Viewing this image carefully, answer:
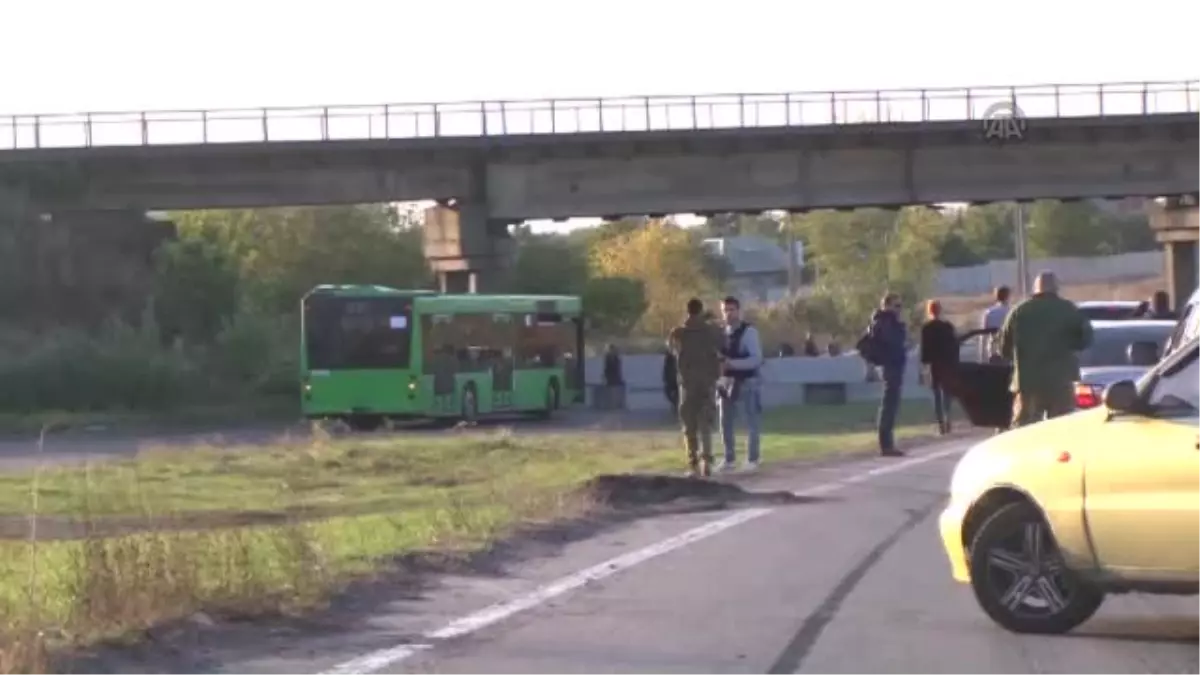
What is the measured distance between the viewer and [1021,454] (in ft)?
38.2

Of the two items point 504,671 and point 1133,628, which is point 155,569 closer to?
point 504,671

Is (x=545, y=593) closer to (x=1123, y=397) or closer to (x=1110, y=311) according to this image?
(x=1123, y=397)

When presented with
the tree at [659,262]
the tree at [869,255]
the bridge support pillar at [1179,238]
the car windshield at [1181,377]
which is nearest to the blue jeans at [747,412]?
the car windshield at [1181,377]

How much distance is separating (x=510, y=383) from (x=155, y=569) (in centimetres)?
3580

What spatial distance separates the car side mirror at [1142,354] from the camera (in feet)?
72.2

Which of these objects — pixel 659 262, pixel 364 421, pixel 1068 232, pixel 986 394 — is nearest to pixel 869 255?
pixel 659 262

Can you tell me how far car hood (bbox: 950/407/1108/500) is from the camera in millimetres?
11469

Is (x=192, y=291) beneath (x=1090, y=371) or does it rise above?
above

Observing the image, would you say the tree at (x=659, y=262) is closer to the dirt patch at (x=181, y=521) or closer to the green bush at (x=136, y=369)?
the green bush at (x=136, y=369)

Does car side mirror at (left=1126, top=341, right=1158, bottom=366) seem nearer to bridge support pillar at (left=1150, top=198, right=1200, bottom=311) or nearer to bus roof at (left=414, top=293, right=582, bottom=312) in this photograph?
bus roof at (left=414, top=293, right=582, bottom=312)

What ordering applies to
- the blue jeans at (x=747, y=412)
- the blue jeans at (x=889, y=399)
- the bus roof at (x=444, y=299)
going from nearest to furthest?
1. the blue jeans at (x=747, y=412)
2. the blue jeans at (x=889, y=399)
3. the bus roof at (x=444, y=299)

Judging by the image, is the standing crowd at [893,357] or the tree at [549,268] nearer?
the standing crowd at [893,357]

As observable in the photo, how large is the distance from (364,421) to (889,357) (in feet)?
71.7

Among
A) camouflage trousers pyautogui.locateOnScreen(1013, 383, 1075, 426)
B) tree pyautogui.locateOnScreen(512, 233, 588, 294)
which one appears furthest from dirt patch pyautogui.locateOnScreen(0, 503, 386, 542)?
tree pyautogui.locateOnScreen(512, 233, 588, 294)
